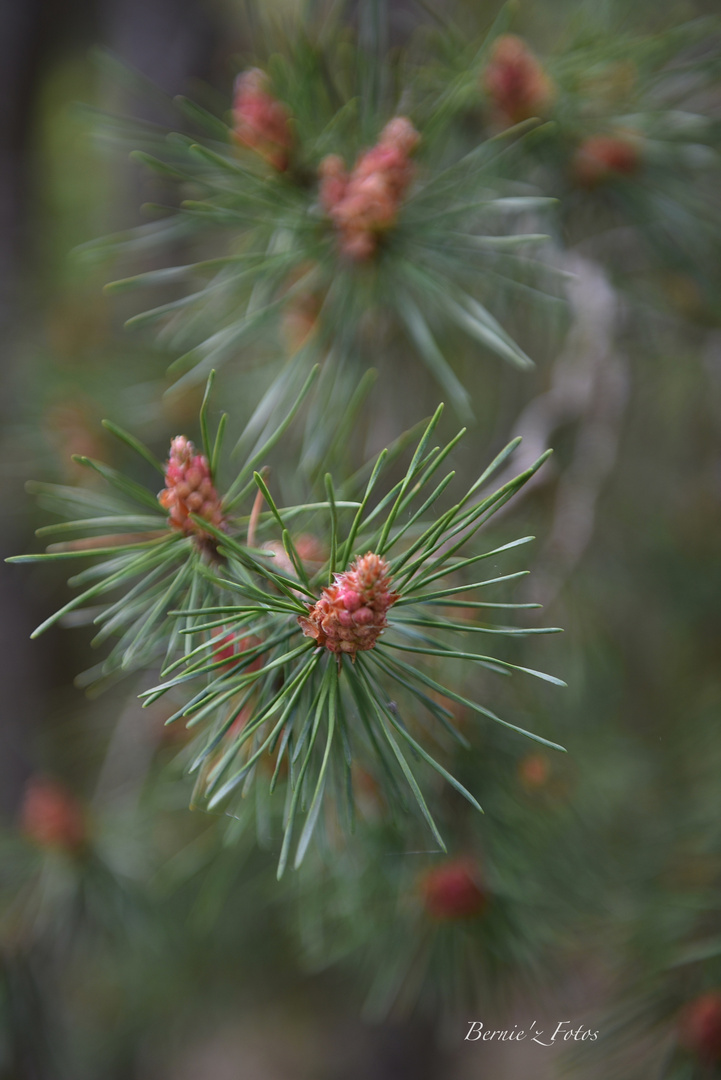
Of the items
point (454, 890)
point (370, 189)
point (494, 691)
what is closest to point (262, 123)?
point (370, 189)

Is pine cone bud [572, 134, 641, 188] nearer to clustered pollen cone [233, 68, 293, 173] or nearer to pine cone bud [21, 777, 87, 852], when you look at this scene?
clustered pollen cone [233, 68, 293, 173]

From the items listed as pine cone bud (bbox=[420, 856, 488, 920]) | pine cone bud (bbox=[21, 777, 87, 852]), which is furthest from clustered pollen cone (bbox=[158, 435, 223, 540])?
pine cone bud (bbox=[21, 777, 87, 852])

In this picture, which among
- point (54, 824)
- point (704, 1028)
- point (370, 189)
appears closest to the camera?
point (370, 189)

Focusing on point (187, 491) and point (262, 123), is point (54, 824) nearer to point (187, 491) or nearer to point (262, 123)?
point (187, 491)

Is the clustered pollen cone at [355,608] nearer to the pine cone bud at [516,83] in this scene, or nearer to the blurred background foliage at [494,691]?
the blurred background foliage at [494,691]

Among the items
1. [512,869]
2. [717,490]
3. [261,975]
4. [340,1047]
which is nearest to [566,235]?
[512,869]
